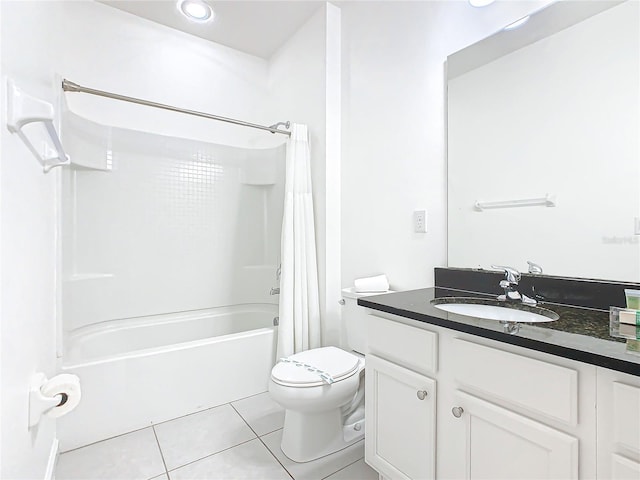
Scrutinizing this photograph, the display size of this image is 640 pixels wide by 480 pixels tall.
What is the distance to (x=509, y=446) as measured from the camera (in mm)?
891

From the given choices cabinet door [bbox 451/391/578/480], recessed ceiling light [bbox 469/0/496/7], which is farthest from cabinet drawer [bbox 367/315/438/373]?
recessed ceiling light [bbox 469/0/496/7]

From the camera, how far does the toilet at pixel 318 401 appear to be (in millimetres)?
1474

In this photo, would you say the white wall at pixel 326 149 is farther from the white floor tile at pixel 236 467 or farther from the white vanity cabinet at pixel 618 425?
the white vanity cabinet at pixel 618 425

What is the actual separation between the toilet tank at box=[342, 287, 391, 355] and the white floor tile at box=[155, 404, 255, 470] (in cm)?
74

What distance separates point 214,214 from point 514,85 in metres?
2.35

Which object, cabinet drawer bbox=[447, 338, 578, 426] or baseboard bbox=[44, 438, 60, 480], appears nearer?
cabinet drawer bbox=[447, 338, 578, 426]

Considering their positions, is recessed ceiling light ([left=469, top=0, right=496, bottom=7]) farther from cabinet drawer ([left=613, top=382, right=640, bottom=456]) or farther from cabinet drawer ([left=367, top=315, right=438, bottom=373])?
cabinet drawer ([left=613, top=382, right=640, bottom=456])

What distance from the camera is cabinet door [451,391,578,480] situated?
0.79 meters

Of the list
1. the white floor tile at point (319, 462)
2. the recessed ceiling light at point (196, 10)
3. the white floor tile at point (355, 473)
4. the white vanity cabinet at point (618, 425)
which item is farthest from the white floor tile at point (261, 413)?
the recessed ceiling light at point (196, 10)

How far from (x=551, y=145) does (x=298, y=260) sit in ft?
4.95

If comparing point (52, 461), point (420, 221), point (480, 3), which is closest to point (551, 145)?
point (420, 221)

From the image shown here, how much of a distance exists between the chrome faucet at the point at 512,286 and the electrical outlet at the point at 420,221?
469 mm

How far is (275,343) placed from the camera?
2287mm

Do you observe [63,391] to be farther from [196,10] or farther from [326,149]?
[196,10]
